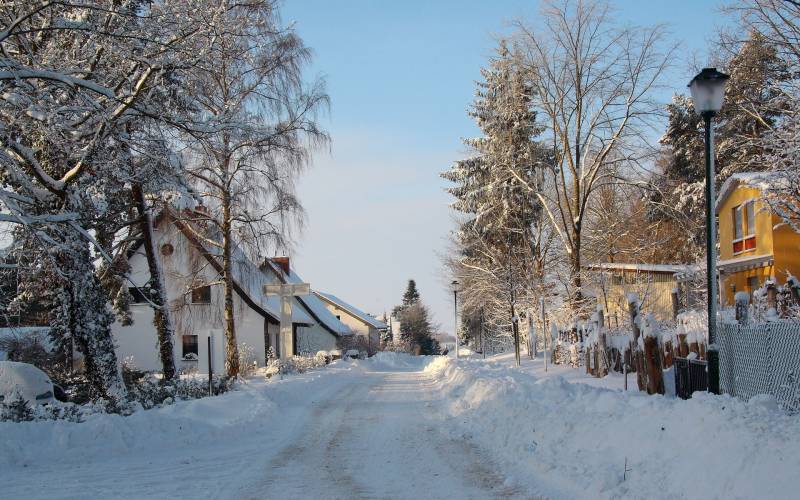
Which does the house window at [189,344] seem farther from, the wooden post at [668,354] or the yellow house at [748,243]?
the wooden post at [668,354]

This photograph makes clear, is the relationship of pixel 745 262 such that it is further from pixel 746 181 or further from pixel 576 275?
pixel 576 275

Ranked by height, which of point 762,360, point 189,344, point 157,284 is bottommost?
point 189,344

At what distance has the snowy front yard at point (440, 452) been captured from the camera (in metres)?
6.68

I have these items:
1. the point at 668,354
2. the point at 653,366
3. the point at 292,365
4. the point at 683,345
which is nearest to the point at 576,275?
the point at 292,365

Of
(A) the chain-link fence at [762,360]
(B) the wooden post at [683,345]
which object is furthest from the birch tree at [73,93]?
(B) the wooden post at [683,345]

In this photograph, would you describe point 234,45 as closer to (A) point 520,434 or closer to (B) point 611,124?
(A) point 520,434

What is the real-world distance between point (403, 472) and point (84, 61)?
7.61 meters

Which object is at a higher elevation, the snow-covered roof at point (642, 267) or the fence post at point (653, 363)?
the snow-covered roof at point (642, 267)

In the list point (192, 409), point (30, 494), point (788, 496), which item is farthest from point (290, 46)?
point (788, 496)

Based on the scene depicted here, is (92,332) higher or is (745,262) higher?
(745,262)

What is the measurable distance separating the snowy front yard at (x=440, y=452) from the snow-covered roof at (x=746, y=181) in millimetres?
12173

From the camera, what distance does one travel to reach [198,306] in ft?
107

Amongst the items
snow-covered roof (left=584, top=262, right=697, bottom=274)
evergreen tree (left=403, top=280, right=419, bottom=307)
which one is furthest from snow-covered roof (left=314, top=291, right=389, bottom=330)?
snow-covered roof (left=584, top=262, right=697, bottom=274)

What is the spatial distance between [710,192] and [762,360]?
252 cm
